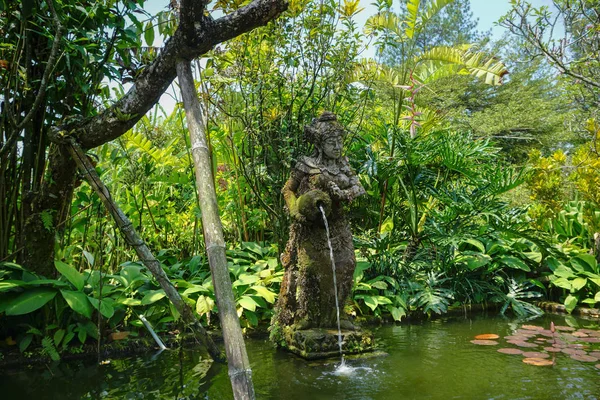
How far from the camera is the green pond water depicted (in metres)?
3.02

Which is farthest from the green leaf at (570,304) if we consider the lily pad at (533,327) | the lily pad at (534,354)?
the lily pad at (534,354)

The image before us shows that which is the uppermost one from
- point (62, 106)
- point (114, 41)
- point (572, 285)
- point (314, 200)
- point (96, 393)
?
point (114, 41)

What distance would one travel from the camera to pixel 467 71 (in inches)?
280

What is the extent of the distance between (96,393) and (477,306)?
469 cm

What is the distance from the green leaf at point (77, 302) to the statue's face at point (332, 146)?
2291 mm

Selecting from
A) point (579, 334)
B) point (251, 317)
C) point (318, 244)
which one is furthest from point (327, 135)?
point (579, 334)

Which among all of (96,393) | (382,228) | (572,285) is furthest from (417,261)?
(96,393)

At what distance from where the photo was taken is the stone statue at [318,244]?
4.00m

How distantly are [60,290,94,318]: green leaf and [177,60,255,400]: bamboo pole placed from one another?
7.53 feet

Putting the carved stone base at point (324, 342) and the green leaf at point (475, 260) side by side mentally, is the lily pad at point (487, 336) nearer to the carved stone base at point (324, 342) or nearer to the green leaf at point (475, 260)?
the carved stone base at point (324, 342)

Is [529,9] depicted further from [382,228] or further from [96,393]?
[96,393]

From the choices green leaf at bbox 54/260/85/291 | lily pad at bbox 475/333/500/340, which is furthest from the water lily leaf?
green leaf at bbox 54/260/85/291

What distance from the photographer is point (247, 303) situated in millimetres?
4535

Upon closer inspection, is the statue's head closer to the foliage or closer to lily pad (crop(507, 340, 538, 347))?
the foliage
